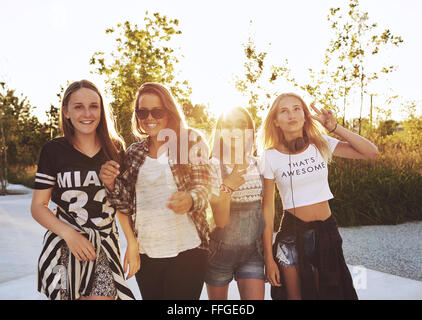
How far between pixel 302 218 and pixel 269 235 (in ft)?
0.85

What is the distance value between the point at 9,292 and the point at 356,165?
25.7 ft

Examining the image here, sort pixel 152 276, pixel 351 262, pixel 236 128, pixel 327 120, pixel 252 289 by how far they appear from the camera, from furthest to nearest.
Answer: pixel 351 262, pixel 327 120, pixel 236 128, pixel 252 289, pixel 152 276

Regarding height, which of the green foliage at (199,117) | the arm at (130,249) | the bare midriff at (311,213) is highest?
the green foliage at (199,117)

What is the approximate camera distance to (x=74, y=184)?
2057mm

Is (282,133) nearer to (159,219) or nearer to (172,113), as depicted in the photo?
(172,113)

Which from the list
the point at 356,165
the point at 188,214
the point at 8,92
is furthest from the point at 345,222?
the point at 8,92

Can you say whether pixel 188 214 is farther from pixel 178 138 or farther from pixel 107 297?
pixel 107 297

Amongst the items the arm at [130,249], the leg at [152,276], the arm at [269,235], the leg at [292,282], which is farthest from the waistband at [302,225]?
the arm at [130,249]

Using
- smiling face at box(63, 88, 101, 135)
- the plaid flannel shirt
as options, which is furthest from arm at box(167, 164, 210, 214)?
smiling face at box(63, 88, 101, 135)

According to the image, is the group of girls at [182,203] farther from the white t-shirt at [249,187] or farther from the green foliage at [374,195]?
the green foliage at [374,195]

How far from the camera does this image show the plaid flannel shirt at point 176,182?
212 centimetres

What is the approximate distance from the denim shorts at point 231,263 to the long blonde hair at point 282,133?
2.56 ft

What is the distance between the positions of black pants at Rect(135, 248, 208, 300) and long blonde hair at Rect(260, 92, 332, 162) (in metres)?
1.03

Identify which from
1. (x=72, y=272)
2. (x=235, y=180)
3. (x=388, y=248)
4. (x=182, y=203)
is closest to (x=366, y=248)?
(x=388, y=248)
